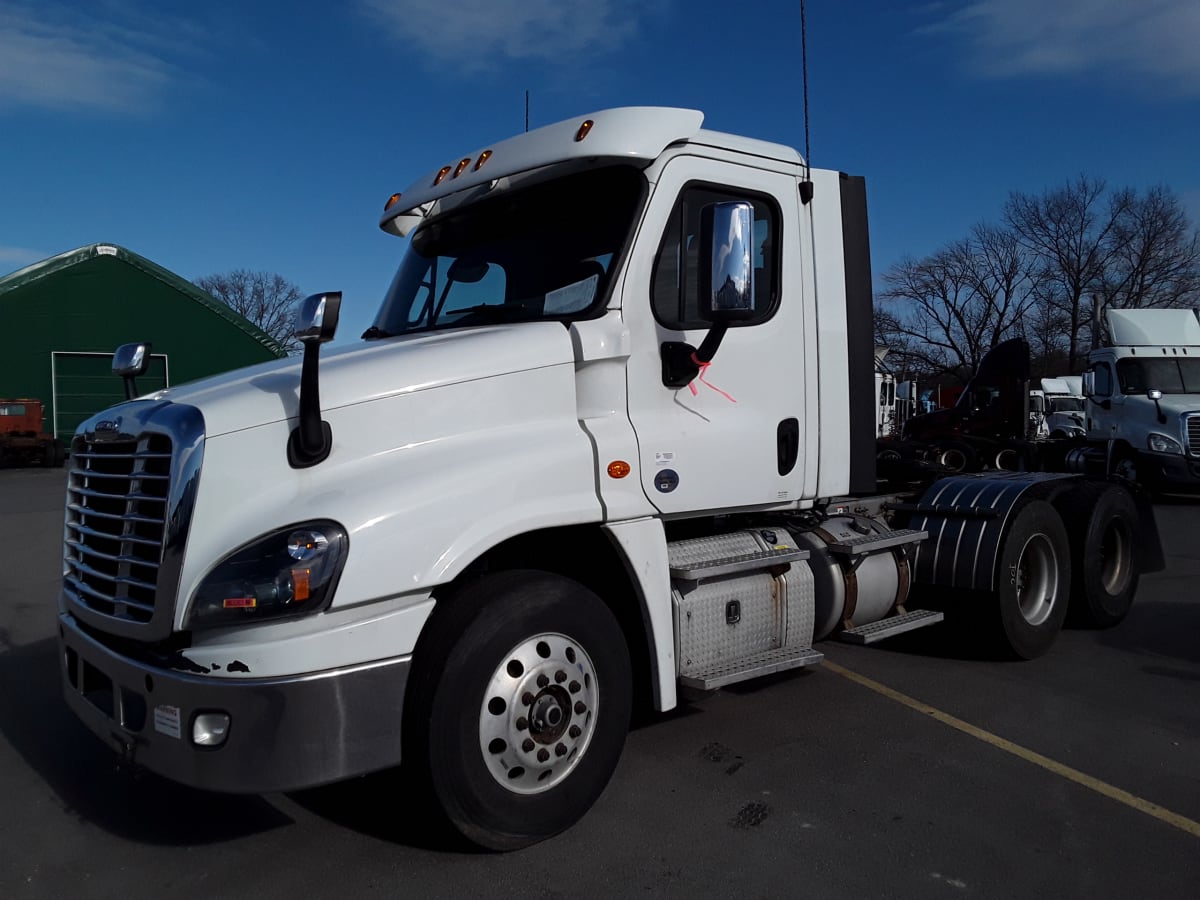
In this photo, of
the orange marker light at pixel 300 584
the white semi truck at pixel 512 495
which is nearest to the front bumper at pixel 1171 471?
the white semi truck at pixel 512 495

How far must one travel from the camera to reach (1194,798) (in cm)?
410

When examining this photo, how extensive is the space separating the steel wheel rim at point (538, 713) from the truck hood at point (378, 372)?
3.50 feet

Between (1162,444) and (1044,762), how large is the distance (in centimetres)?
1373

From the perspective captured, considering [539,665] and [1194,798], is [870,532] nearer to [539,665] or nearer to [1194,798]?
[1194,798]

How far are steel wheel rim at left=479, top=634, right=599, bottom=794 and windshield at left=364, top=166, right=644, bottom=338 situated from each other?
145cm

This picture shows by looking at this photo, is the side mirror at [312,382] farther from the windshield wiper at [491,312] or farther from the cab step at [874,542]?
the cab step at [874,542]

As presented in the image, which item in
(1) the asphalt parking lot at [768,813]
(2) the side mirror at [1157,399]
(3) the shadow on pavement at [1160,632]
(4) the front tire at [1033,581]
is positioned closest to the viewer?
(1) the asphalt parking lot at [768,813]

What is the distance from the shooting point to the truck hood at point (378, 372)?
331 cm

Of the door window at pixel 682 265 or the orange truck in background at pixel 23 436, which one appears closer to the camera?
the door window at pixel 682 265

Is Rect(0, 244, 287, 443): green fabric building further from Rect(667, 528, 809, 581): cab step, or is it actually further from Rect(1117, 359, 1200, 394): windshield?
Rect(667, 528, 809, 581): cab step

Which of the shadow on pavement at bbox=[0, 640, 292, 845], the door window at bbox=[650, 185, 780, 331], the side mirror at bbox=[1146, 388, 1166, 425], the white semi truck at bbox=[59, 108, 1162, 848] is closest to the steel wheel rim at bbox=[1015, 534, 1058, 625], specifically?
the white semi truck at bbox=[59, 108, 1162, 848]

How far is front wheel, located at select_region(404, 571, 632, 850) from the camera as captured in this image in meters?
3.28

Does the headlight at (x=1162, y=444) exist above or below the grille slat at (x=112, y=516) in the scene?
below

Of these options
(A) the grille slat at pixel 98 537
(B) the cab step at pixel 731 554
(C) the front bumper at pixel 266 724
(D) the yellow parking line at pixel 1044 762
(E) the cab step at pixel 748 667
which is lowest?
(D) the yellow parking line at pixel 1044 762
